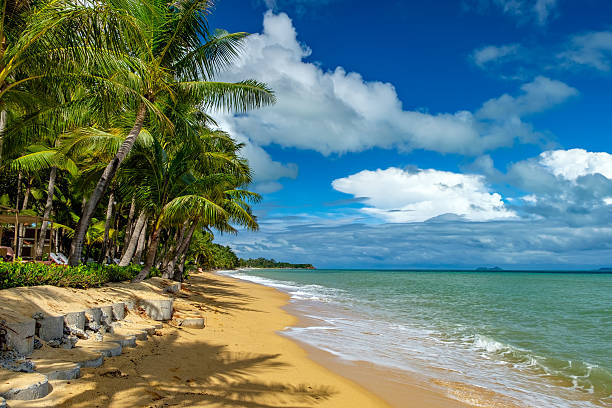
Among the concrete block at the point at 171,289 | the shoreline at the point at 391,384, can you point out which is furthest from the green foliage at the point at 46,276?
the shoreline at the point at 391,384

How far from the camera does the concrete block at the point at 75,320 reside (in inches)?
228

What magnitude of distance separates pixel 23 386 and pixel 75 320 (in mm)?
2369

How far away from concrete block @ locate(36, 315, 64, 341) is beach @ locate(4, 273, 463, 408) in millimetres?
789

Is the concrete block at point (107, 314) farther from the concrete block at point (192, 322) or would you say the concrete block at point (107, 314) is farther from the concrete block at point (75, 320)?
the concrete block at point (192, 322)

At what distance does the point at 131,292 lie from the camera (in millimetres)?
8984

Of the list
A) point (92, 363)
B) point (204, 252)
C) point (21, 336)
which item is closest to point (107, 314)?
point (92, 363)

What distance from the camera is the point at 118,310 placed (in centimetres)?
745

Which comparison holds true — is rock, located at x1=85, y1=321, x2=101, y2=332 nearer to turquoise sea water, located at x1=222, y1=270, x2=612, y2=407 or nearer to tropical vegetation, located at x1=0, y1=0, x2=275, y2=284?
tropical vegetation, located at x1=0, y1=0, x2=275, y2=284

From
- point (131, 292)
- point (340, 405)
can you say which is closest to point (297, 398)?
point (340, 405)

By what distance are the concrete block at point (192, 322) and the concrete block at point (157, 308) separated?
308mm

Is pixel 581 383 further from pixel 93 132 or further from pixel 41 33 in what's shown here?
pixel 93 132

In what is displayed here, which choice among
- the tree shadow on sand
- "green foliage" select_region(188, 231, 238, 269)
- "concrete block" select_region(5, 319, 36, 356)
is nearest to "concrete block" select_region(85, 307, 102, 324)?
the tree shadow on sand

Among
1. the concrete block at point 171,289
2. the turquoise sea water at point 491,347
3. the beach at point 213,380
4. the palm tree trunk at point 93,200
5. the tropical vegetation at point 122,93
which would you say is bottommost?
the turquoise sea water at point 491,347

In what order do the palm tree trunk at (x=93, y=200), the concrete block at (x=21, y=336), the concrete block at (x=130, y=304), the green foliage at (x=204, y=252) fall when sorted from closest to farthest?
the concrete block at (x=21, y=336) < the concrete block at (x=130, y=304) < the palm tree trunk at (x=93, y=200) < the green foliage at (x=204, y=252)
